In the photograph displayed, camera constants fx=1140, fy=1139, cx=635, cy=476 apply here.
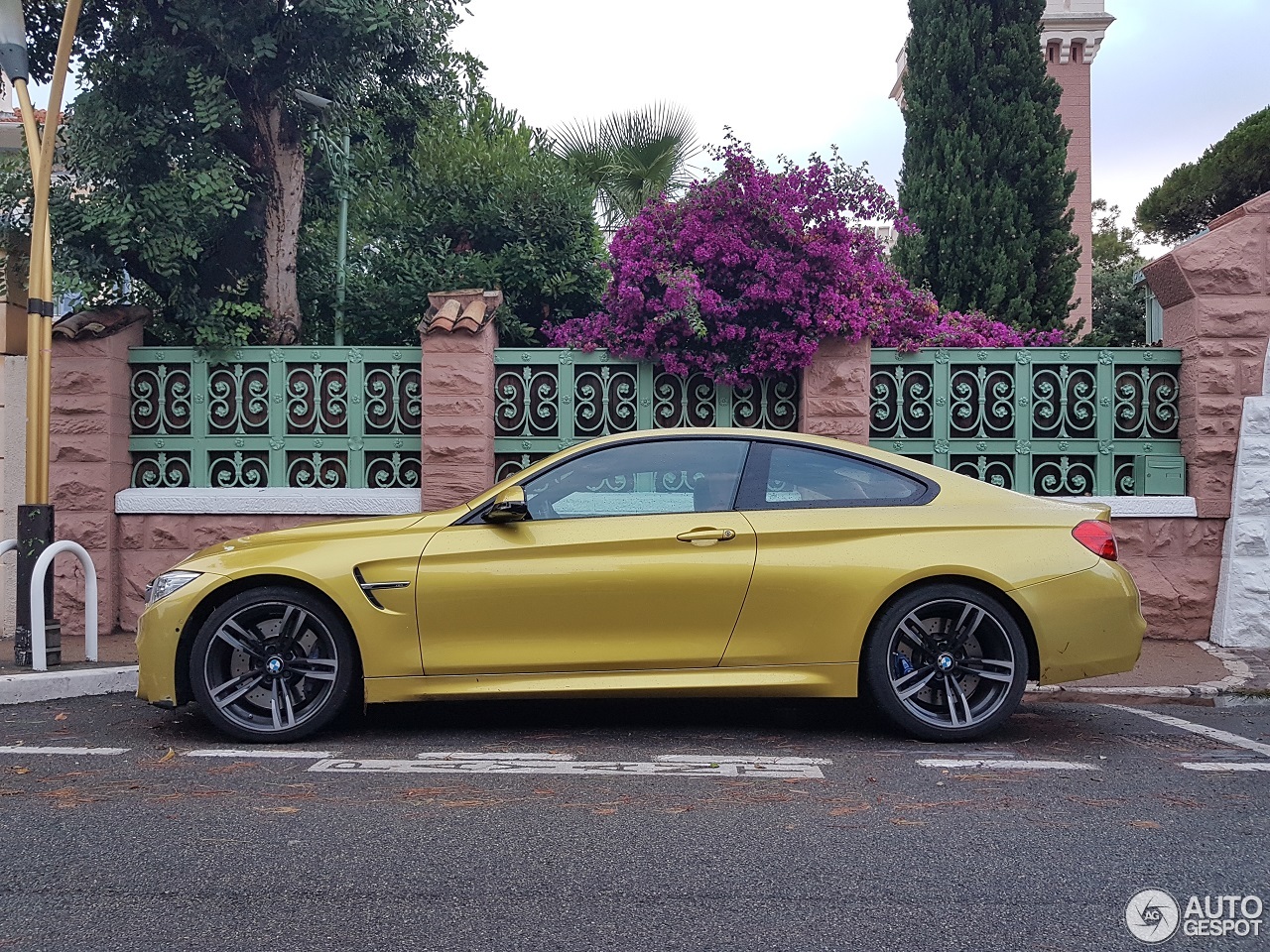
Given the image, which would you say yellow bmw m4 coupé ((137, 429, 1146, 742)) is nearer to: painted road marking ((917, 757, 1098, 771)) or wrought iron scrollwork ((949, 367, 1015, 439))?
painted road marking ((917, 757, 1098, 771))

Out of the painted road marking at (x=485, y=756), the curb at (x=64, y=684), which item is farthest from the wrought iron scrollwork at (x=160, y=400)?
the painted road marking at (x=485, y=756)

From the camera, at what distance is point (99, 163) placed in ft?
29.5

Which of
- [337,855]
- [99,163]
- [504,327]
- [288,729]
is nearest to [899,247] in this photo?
[504,327]

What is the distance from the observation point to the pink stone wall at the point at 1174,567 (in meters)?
8.55

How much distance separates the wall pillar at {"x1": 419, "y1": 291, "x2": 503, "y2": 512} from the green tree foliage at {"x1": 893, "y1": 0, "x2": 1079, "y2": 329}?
826cm

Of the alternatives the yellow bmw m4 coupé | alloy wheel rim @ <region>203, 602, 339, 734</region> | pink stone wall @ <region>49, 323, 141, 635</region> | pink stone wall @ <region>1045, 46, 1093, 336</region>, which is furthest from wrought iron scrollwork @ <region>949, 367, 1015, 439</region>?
pink stone wall @ <region>1045, 46, 1093, 336</region>

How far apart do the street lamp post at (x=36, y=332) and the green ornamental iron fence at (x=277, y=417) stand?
1.70 meters

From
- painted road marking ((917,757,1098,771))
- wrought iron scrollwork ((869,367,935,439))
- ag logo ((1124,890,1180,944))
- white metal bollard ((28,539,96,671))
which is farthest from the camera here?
wrought iron scrollwork ((869,367,935,439))

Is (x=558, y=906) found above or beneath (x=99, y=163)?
beneath

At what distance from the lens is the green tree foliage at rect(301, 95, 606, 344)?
11.1 m

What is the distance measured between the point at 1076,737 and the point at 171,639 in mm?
4465

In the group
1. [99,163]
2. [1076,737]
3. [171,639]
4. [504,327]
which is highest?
[99,163]

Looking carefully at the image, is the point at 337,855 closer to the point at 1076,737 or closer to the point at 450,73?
the point at 1076,737

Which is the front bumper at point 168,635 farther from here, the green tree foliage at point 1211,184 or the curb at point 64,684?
the green tree foliage at point 1211,184
